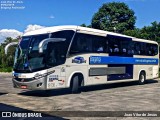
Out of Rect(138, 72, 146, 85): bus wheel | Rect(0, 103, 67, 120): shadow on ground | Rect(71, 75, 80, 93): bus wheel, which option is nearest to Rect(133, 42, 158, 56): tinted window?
Rect(138, 72, 146, 85): bus wheel

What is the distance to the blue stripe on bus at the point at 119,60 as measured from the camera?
16.8 m

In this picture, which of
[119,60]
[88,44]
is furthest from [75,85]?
[119,60]

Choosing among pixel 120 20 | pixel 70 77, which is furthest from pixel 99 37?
pixel 120 20

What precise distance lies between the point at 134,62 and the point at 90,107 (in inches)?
400

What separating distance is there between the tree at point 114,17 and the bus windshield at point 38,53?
164 feet

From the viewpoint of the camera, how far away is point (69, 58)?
15.0 m

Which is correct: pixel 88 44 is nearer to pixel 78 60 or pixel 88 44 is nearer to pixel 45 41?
pixel 78 60

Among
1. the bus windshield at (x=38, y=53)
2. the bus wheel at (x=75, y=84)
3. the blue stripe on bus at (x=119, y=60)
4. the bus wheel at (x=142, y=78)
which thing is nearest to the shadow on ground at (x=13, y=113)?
the bus windshield at (x=38, y=53)

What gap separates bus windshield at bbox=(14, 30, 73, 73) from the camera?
13820 millimetres

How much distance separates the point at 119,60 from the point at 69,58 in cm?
482

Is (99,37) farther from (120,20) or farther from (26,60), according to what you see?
(120,20)

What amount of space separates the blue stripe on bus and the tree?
41.4 meters

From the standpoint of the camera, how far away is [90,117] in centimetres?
920

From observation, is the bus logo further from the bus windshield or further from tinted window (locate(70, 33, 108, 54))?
the bus windshield
